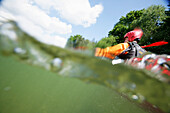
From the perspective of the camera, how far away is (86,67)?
1.07 metres

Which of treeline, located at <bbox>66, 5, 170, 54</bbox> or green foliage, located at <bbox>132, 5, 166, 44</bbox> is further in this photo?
green foliage, located at <bbox>132, 5, 166, 44</bbox>

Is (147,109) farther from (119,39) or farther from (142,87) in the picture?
(119,39)

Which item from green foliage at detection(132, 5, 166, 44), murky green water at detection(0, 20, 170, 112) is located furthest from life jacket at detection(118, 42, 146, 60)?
green foliage at detection(132, 5, 166, 44)

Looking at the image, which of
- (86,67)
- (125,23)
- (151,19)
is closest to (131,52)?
(86,67)

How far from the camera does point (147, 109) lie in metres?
3.13

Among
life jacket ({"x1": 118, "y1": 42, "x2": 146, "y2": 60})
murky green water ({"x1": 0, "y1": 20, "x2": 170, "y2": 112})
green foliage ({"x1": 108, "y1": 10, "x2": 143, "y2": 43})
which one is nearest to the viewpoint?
murky green water ({"x1": 0, "y1": 20, "x2": 170, "y2": 112})

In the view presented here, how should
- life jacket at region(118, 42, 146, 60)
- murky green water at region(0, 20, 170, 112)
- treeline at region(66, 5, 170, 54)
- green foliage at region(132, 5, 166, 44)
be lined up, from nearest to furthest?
murky green water at region(0, 20, 170, 112)
life jacket at region(118, 42, 146, 60)
treeline at region(66, 5, 170, 54)
green foliage at region(132, 5, 166, 44)

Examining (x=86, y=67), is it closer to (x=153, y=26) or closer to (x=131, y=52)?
(x=131, y=52)

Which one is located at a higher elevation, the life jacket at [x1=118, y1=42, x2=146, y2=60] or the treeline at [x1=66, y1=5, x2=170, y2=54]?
the treeline at [x1=66, y1=5, x2=170, y2=54]

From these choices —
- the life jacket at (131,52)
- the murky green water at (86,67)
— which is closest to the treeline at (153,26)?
the life jacket at (131,52)

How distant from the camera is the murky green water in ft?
2.85

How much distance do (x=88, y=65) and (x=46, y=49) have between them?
1.61 ft

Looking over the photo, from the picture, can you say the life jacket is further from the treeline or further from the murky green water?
the treeline

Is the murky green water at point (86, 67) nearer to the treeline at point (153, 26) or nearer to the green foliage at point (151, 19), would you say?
the treeline at point (153, 26)
